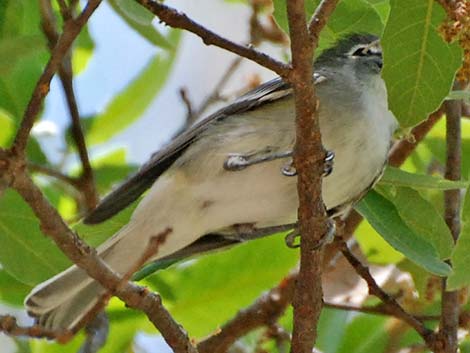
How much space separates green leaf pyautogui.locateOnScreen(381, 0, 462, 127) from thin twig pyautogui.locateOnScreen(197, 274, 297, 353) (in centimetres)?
85

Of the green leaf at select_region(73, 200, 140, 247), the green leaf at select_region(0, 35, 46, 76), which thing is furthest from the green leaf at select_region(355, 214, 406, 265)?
the green leaf at select_region(0, 35, 46, 76)

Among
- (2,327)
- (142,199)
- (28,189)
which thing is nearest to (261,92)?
(142,199)

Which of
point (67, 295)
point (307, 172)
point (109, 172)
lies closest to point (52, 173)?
point (109, 172)

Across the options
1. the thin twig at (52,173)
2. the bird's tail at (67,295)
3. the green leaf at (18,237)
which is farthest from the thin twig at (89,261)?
the thin twig at (52,173)

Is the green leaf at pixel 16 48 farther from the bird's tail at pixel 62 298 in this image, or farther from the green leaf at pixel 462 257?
the green leaf at pixel 462 257

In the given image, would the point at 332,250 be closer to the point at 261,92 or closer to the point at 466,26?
the point at 261,92

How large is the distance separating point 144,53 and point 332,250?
176 inches

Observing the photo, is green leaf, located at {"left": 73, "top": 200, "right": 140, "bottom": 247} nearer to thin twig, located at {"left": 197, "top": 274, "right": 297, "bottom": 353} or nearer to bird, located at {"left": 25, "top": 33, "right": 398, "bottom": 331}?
bird, located at {"left": 25, "top": 33, "right": 398, "bottom": 331}

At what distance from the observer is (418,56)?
2.05 m

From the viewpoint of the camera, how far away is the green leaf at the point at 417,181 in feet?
7.13

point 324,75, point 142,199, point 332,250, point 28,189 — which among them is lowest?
point 332,250

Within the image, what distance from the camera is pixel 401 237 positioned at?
2.22 metres

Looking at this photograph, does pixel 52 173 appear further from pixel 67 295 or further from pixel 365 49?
pixel 365 49

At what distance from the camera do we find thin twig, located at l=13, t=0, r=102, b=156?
1.64 m
